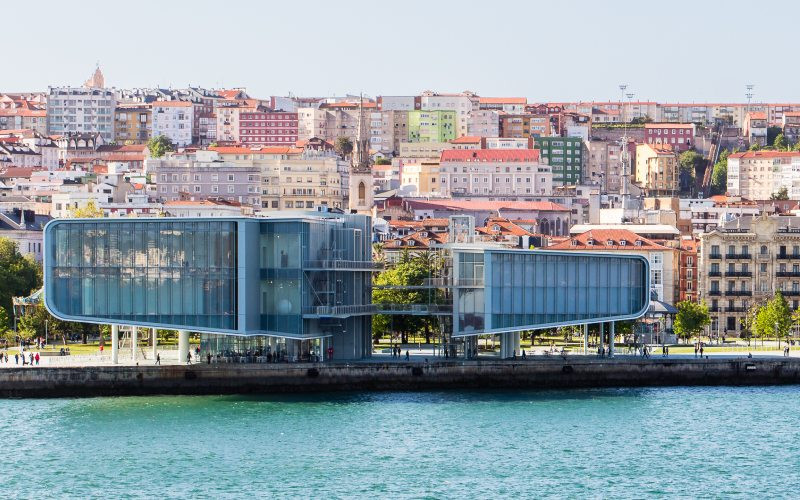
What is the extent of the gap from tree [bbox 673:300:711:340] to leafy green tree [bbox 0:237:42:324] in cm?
3309

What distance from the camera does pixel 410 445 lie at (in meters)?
58.2

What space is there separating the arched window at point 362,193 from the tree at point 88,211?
28.1 m

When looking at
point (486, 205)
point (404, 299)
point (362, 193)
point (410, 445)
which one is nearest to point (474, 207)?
point (486, 205)

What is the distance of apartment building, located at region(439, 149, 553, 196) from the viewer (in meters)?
187

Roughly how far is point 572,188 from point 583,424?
12901 cm

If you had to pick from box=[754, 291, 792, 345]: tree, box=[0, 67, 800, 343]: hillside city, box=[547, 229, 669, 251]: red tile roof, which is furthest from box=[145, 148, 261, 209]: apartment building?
box=[754, 291, 792, 345]: tree

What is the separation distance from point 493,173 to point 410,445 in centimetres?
13132

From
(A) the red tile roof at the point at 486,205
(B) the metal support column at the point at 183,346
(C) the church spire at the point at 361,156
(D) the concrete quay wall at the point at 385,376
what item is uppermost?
(C) the church spire at the point at 361,156

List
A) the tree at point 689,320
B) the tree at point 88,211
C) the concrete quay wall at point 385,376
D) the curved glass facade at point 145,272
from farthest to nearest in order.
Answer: the tree at point 88,211 → the tree at point 689,320 → the curved glass facade at point 145,272 → the concrete quay wall at point 385,376

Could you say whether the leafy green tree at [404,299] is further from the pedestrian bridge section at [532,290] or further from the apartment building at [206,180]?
the apartment building at [206,180]

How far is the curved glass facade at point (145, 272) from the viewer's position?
7062 centimetres

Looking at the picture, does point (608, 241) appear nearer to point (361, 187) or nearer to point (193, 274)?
point (193, 274)

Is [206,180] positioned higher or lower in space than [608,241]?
higher

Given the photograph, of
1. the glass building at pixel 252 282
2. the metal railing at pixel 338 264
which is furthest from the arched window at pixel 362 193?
the glass building at pixel 252 282
